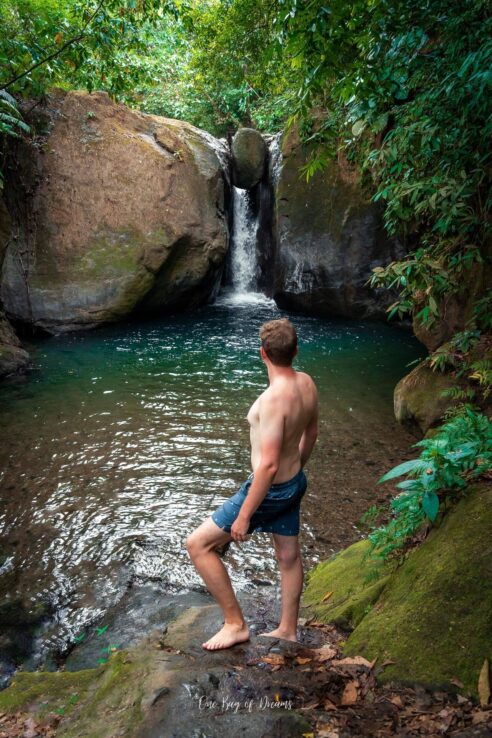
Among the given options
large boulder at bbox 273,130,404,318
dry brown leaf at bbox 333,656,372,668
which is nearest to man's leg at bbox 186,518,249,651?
dry brown leaf at bbox 333,656,372,668

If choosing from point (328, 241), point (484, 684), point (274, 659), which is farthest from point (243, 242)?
point (484, 684)

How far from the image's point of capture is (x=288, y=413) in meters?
2.47

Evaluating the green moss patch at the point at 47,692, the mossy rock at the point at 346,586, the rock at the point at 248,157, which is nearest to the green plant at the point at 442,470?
the mossy rock at the point at 346,586

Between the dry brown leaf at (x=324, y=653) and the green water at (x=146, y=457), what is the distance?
1.51 m

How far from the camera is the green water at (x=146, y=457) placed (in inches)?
165

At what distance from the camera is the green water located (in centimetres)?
418

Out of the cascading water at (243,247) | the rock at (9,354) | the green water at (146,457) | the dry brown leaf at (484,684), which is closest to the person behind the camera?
the dry brown leaf at (484,684)

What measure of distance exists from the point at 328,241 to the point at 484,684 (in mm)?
12651

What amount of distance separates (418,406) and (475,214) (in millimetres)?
2223

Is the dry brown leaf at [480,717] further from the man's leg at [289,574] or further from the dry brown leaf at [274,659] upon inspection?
the man's leg at [289,574]

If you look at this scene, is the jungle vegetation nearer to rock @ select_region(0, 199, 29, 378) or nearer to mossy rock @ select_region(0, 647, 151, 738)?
mossy rock @ select_region(0, 647, 151, 738)

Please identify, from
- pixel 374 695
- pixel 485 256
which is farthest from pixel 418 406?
pixel 374 695

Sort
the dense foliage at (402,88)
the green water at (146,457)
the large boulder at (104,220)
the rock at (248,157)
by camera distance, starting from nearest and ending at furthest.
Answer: the dense foliage at (402,88) < the green water at (146,457) < the large boulder at (104,220) < the rock at (248,157)

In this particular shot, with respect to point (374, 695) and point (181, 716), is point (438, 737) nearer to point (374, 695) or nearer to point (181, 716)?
point (374, 695)
